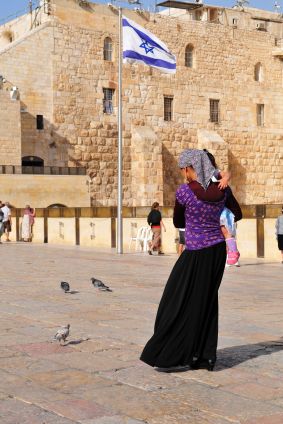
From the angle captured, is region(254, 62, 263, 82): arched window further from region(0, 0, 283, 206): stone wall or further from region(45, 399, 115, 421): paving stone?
region(45, 399, 115, 421): paving stone

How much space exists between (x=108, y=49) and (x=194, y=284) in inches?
1317

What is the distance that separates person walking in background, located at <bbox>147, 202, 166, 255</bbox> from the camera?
60.2 feet

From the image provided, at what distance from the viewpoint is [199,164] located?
5.29 meters

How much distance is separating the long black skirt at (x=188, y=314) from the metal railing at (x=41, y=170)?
2672cm

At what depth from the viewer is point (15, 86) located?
111 feet

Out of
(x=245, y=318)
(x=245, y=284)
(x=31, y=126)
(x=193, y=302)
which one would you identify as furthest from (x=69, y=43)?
A: (x=193, y=302)

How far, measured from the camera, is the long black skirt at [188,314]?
16.8 feet

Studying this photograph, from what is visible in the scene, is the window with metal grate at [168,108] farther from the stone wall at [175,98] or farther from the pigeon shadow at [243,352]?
the pigeon shadow at [243,352]

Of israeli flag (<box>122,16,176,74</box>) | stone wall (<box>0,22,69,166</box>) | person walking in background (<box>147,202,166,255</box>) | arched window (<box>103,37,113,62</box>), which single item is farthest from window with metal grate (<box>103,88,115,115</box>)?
person walking in background (<box>147,202,166,255</box>)

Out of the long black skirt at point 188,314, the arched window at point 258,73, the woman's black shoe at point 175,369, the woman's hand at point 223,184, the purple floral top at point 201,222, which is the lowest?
the woman's black shoe at point 175,369

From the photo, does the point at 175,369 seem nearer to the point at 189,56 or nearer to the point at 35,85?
the point at 35,85

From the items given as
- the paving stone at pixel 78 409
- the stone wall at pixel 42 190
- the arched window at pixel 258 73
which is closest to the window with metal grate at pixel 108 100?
the stone wall at pixel 42 190

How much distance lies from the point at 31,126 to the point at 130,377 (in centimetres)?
3027

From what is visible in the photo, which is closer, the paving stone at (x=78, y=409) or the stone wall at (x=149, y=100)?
the paving stone at (x=78, y=409)
